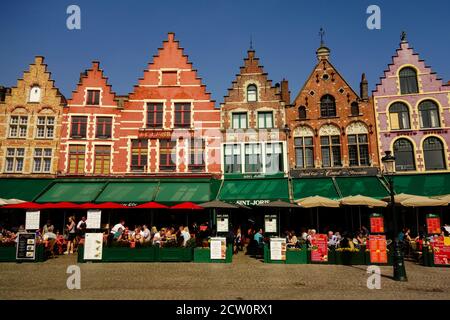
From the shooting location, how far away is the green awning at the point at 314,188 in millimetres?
20039

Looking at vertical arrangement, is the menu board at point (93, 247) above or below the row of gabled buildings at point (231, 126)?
below

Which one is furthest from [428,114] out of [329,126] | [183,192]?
[183,192]

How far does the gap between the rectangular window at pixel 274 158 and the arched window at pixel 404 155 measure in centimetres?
733

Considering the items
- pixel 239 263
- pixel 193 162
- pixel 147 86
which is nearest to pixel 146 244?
pixel 239 263

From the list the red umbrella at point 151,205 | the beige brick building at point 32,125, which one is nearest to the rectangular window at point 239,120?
the red umbrella at point 151,205

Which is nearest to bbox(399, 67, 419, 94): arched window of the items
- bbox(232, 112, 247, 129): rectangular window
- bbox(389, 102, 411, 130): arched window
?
bbox(389, 102, 411, 130): arched window

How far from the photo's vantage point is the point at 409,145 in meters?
21.6

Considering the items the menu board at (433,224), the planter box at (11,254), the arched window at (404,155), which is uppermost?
the arched window at (404,155)

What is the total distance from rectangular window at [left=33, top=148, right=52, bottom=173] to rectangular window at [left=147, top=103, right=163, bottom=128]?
278 inches

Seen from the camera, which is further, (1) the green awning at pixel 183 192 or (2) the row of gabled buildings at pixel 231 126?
(2) the row of gabled buildings at pixel 231 126

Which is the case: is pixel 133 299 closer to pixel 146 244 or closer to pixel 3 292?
pixel 3 292

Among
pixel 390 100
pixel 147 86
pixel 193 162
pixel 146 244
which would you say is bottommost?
pixel 146 244

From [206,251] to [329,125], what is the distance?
42.1 ft

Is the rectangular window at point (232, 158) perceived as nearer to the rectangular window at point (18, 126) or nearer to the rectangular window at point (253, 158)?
the rectangular window at point (253, 158)
